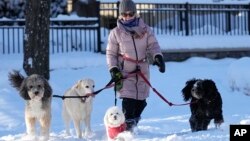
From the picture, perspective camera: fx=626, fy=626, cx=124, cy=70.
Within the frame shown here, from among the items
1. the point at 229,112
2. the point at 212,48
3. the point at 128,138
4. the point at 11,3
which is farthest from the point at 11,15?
the point at 128,138

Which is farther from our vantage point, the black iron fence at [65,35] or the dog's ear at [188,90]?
the black iron fence at [65,35]

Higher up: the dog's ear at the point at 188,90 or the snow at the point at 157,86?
the dog's ear at the point at 188,90

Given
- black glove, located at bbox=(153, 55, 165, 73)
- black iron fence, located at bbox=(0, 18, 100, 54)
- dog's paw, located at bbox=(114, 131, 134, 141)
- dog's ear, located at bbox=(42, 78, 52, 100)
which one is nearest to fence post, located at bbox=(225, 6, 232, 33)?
black iron fence, located at bbox=(0, 18, 100, 54)

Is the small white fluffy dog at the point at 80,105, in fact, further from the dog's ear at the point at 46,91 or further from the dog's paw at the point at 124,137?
the dog's paw at the point at 124,137

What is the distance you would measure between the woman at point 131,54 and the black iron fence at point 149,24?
27.8ft

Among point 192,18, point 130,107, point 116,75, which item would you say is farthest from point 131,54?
point 192,18

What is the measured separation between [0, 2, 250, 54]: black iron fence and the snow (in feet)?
1.83

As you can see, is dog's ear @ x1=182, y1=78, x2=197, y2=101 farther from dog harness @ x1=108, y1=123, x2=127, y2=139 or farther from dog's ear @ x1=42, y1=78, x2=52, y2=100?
dog's ear @ x1=42, y1=78, x2=52, y2=100

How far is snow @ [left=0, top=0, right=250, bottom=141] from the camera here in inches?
428

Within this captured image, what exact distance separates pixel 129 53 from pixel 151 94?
623cm

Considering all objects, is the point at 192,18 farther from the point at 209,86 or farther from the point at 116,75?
the point at 116,75

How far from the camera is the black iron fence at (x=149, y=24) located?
57.1 feet

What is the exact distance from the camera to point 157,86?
15391 mm

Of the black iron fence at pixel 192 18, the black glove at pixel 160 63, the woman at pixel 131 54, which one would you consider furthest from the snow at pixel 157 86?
the black glove at pixel 160 63
